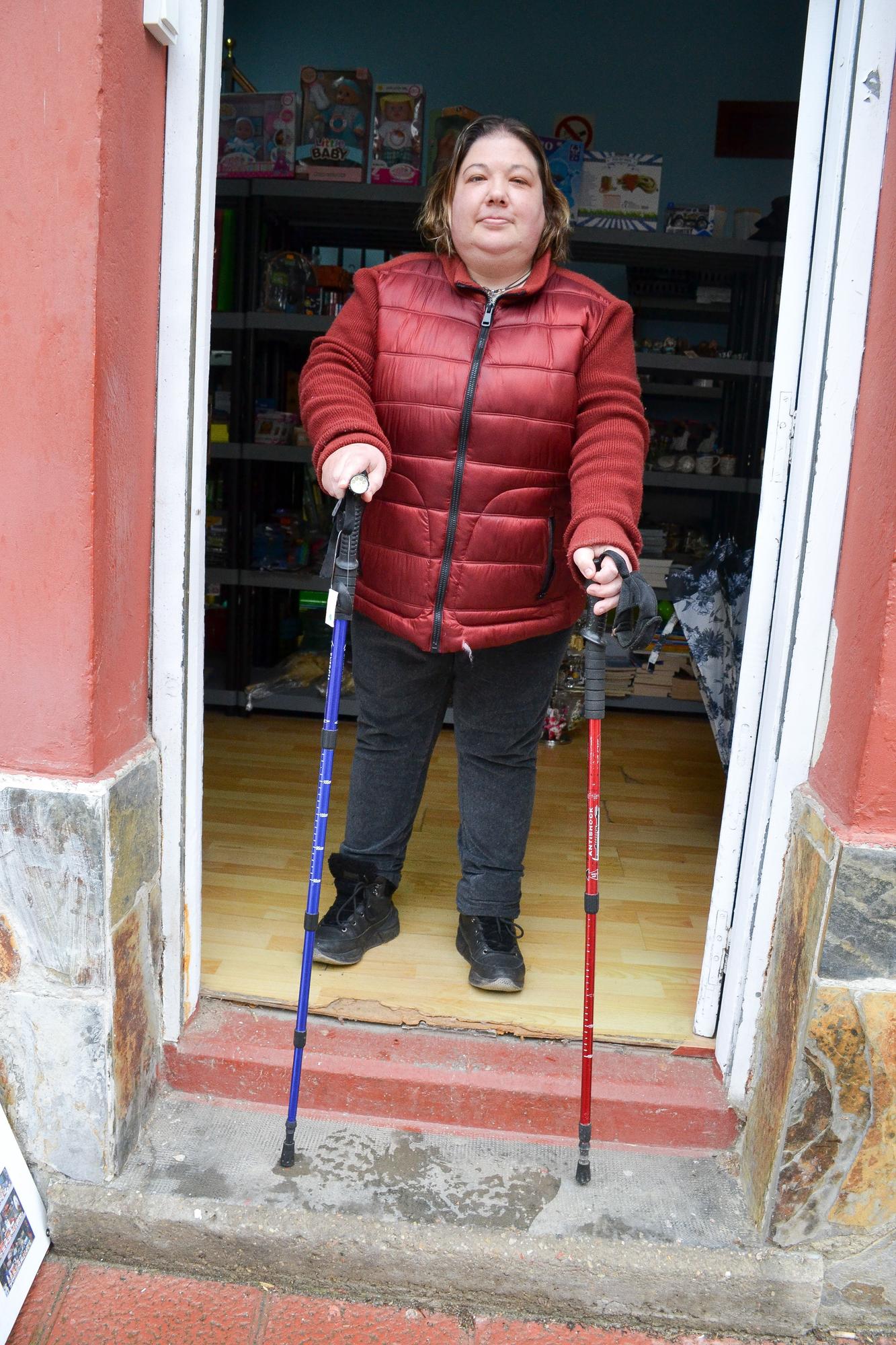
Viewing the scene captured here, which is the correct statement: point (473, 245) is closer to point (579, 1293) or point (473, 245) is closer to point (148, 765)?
point (148, 765)

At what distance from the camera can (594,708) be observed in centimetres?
154

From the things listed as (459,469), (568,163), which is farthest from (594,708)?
(568,163)

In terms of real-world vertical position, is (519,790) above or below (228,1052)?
above

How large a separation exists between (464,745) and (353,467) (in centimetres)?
71

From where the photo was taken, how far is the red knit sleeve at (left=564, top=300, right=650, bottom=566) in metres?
1.62

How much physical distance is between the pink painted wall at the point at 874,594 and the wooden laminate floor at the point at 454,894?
719mm

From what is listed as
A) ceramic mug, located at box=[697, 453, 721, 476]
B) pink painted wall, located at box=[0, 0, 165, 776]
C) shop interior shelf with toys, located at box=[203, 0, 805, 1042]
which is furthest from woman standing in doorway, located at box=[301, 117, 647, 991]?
ceramic mug, located at box=[697, 453, 721, 476]

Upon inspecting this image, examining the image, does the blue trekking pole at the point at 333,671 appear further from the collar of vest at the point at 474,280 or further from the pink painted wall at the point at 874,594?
the pink painted wall at the point at 874,594

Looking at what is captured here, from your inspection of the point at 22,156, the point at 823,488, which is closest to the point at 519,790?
the point at 823,488

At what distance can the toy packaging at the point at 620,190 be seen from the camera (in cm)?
412

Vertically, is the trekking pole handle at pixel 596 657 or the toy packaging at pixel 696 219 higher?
the toy packaging at pixel 696 219

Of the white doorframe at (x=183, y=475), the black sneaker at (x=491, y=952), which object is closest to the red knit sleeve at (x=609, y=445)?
the white doorframe at (x=183, y=475)

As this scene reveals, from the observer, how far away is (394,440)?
180 cm

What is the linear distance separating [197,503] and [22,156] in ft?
1.82
